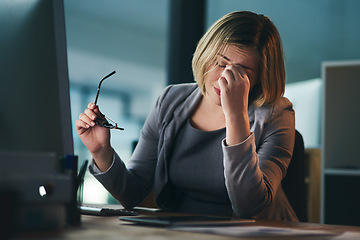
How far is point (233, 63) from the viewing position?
1.17m

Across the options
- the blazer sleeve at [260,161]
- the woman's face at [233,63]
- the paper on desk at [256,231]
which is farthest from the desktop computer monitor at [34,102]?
the woman's face at [233,63]

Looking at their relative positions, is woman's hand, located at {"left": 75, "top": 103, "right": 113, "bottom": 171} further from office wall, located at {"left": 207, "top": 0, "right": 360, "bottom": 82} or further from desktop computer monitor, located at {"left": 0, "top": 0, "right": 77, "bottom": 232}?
office wall, located at {"left": 207, "top": 0, "right": 360, "bottom": 82}

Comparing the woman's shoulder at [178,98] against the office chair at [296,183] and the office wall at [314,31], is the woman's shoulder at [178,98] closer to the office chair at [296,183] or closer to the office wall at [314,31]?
the office chair at [296,183]

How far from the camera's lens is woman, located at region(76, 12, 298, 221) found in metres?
1.04

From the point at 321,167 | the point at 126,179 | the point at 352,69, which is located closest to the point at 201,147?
the point at 126,179

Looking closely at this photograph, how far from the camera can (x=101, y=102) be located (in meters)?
3.21

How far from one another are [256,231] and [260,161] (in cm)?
44

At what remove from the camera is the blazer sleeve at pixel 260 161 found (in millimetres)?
1004

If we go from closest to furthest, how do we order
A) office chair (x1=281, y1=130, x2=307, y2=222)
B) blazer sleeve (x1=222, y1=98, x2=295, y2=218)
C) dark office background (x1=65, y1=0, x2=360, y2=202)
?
blazer sleeve (x1=222, y1=98, x2=295, y2=218), office chair (x1=281, y1=130, x2=307, y2=222), dark office background (x1=65, y1=0, x2=360, y2=202)

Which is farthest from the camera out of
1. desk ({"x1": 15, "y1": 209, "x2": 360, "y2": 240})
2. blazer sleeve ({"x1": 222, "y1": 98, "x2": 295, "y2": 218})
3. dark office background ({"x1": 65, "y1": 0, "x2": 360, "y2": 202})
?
dark office background ({"x1": 65, "y1": 0, "x2": 360, "y2": 202})

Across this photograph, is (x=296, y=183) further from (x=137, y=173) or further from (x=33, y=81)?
(x=33, y=81)

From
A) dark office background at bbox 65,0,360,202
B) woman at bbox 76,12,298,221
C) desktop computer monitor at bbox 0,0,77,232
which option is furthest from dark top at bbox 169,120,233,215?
dark office background at bbox 65,0,360,202

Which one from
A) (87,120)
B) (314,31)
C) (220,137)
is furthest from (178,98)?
(314,31)

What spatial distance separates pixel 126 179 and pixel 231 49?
0.49 metres
